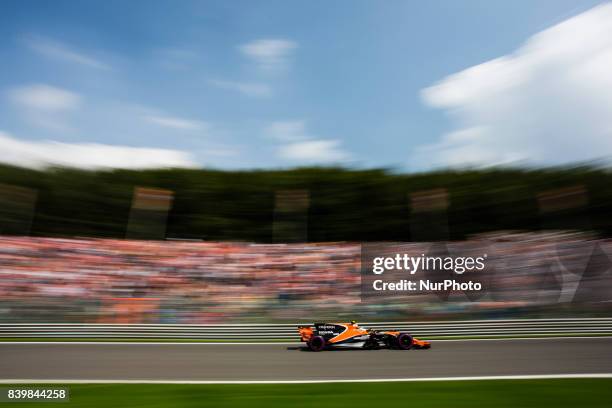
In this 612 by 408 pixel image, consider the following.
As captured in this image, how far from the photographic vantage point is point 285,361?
8688 millimetres

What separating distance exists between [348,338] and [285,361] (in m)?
2.00

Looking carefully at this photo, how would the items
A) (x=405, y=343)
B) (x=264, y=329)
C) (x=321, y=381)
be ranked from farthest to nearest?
(x=264, y=329) → (x=405, y=343) → (x=321, y=381)

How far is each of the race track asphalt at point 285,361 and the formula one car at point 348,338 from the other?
9.8 inches

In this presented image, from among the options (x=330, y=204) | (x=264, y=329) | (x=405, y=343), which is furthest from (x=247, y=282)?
(x=330, y=204)

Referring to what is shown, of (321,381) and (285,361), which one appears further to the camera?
(285,361)

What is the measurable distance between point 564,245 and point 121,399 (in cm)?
1483

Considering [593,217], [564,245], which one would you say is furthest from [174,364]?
[593,217]

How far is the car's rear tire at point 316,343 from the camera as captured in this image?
10117 mm
